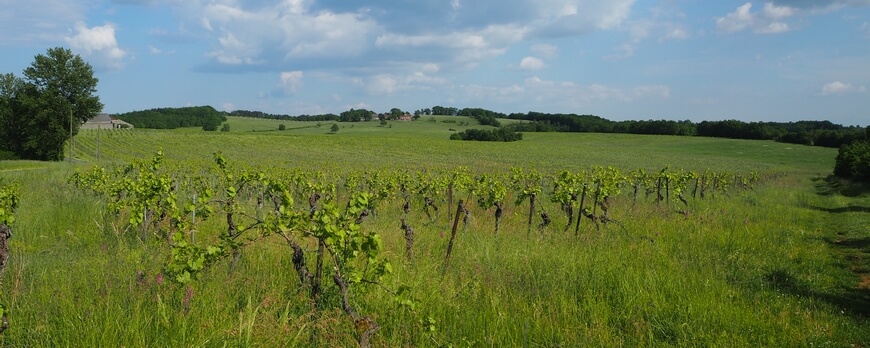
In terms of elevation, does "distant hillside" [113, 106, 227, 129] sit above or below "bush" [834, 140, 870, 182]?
above

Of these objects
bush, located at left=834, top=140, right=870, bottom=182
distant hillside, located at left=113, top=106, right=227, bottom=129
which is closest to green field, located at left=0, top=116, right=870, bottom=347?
bush, located at left=834, top=140, right=870, bottom=182

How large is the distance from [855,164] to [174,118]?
140 m

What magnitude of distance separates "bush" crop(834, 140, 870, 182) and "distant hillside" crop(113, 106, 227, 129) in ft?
373

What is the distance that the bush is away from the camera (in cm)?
3388

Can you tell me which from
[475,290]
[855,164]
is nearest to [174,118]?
[855,164]

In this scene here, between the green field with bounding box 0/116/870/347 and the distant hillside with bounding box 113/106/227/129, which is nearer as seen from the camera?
the green field with bounding box 0/116/870/347

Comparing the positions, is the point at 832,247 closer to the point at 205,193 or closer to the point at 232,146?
the point at 205,193

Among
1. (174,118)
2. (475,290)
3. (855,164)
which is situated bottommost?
(475,290)

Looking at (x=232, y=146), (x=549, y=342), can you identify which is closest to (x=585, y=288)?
(x=549, y=342)

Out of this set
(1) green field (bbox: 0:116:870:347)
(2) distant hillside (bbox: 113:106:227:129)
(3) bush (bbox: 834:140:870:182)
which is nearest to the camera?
(1) green field (bbox: 0:116:870:347)

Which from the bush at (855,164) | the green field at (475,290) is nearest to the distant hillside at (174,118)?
→ the bush at (855,164)

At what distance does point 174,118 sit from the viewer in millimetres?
137500

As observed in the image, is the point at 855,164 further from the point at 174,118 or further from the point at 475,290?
the point at 174,118

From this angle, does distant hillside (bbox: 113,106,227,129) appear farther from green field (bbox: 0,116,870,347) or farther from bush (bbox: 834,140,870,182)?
green field (bbox: 0,116,870,347)
